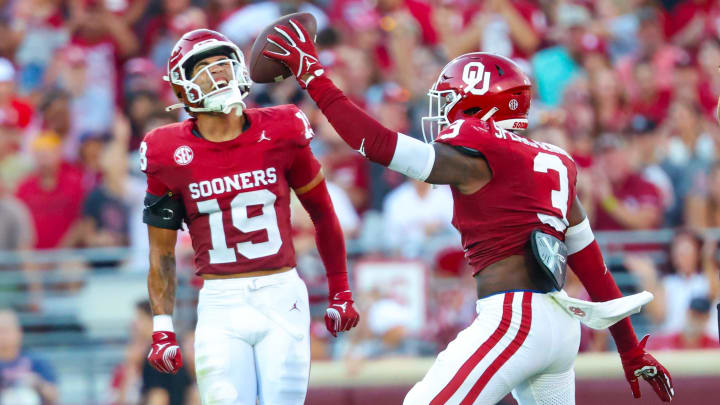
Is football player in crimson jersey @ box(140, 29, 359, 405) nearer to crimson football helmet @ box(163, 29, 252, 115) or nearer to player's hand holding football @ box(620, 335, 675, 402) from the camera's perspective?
crimson football helmet @ box(163, 29, 252, 115)

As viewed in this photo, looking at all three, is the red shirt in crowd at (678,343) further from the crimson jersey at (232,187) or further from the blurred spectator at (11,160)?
the blurred spectator at (11,160)

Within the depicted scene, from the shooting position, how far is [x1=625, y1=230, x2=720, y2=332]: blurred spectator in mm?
8320

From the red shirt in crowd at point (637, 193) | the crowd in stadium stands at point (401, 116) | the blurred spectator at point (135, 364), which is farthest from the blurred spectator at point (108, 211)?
the red shirt in crowd at point (637, 193)

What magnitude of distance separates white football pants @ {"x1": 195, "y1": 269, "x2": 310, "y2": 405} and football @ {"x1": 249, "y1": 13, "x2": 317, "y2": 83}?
822 millimetres

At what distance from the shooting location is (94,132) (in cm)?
984

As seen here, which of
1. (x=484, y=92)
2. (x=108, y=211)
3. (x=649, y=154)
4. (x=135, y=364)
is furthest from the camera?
(x=649, y=154)

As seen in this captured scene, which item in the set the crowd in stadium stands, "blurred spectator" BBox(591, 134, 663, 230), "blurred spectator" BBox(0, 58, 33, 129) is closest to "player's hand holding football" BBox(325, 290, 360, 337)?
the crowd in stadium stands

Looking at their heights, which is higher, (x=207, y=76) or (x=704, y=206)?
(x=207, y=76)

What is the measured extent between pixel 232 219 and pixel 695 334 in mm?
4066

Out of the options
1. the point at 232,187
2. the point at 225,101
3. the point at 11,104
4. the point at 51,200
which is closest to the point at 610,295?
the point at 232,187

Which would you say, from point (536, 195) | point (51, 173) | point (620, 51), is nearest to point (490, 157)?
point (536, 195)

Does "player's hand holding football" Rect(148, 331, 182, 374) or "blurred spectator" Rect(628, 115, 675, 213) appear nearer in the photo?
"player's hand holding football" Rect(148, 331, 182, 374)

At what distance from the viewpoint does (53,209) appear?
941 cm

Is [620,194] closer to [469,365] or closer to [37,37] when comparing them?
[469,365]
